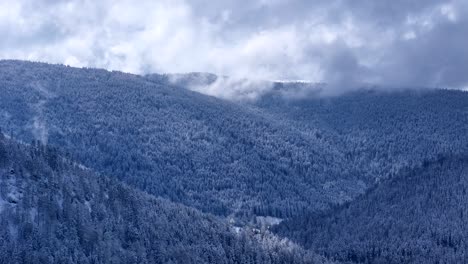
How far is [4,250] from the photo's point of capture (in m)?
193

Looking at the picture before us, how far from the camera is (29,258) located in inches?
Result: 7682

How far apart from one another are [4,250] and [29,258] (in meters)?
6.08

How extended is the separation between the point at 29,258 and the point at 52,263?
640cm

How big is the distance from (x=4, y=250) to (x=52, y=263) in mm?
12313

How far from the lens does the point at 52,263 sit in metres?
199
